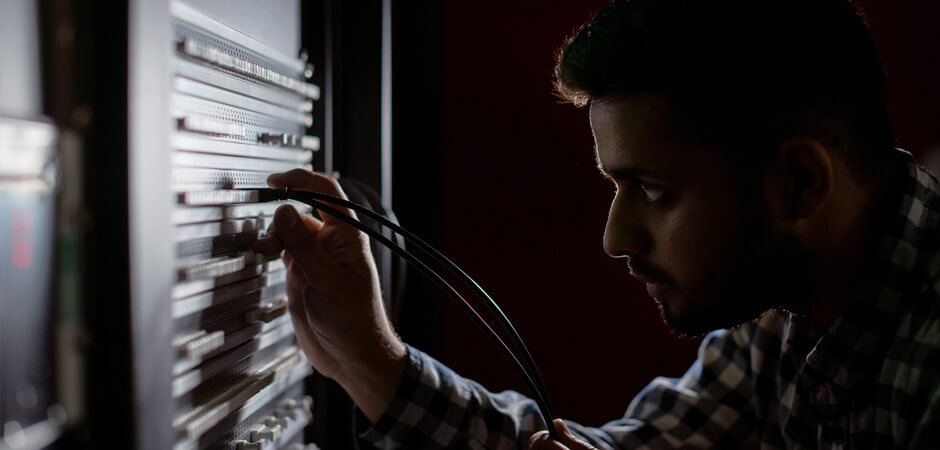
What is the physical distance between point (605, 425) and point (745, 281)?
0.43 m

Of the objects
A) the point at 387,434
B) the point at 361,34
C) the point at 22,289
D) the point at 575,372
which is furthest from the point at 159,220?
the point at 575,372

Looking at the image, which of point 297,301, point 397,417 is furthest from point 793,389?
point 297,301

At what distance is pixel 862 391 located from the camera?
34.1 inches

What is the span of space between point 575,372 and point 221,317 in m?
0.98

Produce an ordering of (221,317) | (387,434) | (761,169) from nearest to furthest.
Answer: (221,317) → (761,169) → (387,434)

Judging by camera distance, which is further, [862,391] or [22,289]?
[862,391]

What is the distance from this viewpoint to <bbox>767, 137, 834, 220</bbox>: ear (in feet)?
2.48

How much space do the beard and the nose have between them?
85mm

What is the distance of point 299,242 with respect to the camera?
78 centimetres

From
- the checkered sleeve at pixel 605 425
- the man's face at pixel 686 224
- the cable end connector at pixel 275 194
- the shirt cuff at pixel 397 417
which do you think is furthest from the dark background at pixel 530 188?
the cable end connector at pixel 275 194

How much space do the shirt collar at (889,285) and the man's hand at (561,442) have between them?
35 centimetres

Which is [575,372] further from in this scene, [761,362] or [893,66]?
[893,66]

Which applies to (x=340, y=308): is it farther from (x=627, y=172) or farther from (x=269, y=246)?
(x=627, y=172)

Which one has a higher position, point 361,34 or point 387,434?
point 361,34
